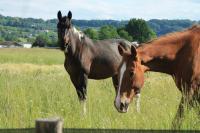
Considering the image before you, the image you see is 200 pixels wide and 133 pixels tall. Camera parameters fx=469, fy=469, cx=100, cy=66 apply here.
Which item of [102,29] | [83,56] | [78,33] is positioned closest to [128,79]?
[83,56]

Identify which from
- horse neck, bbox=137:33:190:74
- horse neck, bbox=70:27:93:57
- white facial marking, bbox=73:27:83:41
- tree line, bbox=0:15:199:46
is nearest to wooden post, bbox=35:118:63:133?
horse neck, bbox=137:33:190:74

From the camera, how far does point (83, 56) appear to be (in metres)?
11.6

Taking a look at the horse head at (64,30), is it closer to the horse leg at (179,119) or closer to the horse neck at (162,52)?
the horse neck at (162,52)

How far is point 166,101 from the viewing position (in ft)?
31.4

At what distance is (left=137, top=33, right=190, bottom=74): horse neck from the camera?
6.55 m

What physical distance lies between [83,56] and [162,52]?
508 centimetres

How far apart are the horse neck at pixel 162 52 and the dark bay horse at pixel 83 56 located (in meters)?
3.88

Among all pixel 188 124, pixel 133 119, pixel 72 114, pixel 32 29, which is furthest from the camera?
pixel 32 29

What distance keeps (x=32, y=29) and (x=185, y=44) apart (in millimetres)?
194890

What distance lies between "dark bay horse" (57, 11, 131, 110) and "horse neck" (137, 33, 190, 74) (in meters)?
3.88

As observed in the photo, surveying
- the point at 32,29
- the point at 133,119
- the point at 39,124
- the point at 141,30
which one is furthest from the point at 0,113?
the point at 32,29

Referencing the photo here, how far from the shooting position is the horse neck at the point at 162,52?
6550mm

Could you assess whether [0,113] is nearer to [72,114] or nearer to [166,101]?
[72,114]

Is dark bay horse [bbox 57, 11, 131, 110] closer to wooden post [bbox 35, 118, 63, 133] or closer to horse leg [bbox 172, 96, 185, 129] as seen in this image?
horse leg [bbox 172, 96, 185, 129]
